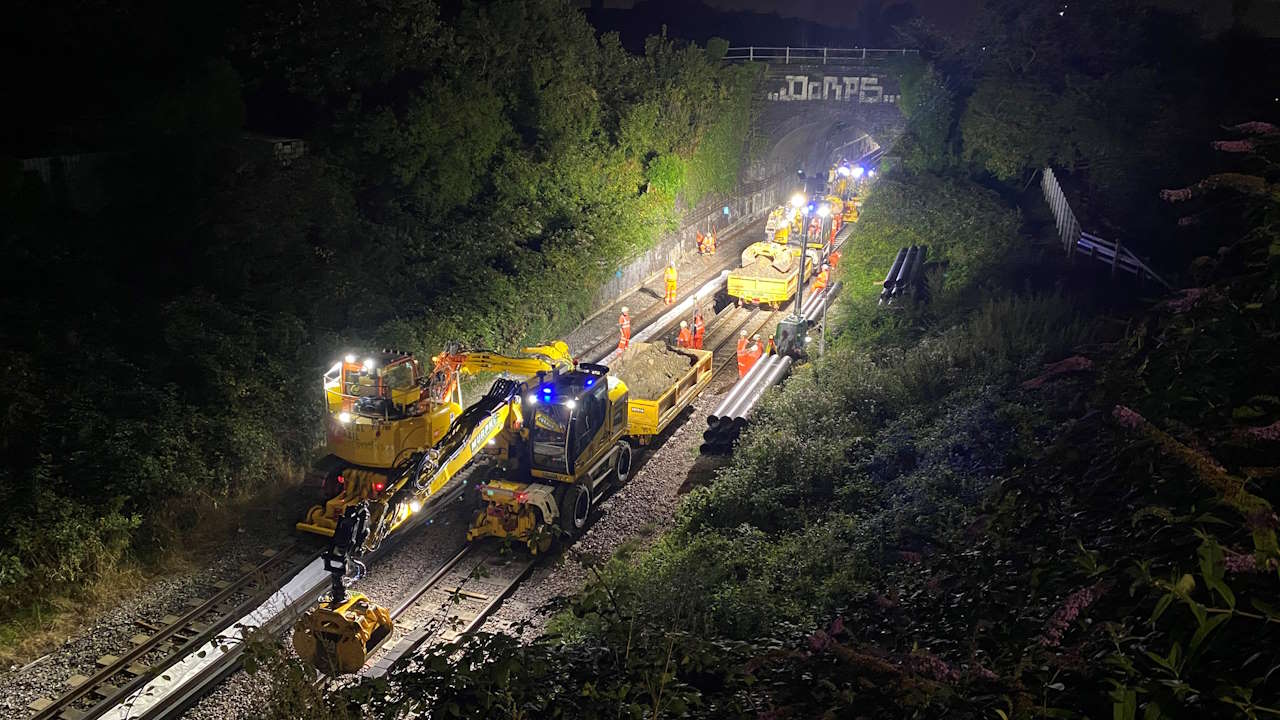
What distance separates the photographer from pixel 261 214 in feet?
60.5

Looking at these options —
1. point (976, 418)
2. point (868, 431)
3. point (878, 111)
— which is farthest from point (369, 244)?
point (878, 111)

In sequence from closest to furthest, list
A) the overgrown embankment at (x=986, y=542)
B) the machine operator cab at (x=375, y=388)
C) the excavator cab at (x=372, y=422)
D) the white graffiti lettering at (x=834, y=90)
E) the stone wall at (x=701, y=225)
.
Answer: the overgrown embankment at (x=986, y=542) < the excavator cab at (x=372, y=422) < the machine operator cab at (x=375, y=388) < the stone wall at (x=701, y=225) < the white graffiti lettering at (x=834, y=90)

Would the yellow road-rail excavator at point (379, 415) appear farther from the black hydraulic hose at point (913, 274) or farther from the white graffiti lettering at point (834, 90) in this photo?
the white graffiti lettering at point (834, 90)

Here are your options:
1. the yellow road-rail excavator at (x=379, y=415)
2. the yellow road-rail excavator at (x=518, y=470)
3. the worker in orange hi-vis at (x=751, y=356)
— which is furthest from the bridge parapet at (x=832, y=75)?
the yellow road-rail excavator at (x=379, y=415)

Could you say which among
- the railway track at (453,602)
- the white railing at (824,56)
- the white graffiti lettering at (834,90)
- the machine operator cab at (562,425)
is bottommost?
the railway track at (453,602)

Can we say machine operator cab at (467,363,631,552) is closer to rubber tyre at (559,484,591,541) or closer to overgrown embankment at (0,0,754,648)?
rubber tyre at (559,484,591,541)

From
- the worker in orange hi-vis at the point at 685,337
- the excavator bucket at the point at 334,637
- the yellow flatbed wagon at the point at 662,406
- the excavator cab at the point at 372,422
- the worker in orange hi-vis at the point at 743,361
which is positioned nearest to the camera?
the excavator bucket at the point at 334,637

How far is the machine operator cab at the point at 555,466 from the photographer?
14.4 meters

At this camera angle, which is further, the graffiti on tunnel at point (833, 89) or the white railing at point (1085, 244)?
the graffiti on tunnel at point (833, 89)

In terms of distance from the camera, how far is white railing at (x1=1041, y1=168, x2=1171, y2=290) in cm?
2131

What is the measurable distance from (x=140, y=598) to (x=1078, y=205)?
89.8 feet

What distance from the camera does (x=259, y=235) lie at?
727 inches

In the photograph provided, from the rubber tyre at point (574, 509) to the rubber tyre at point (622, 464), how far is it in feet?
5.15

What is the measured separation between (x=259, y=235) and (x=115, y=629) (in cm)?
893
